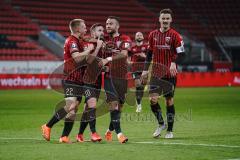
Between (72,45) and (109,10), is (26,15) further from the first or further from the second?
(72,45)

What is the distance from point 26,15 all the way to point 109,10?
6.94 m

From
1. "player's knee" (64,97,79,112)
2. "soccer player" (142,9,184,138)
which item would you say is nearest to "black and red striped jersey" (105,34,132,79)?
"player's knee" (64,97,79,112)

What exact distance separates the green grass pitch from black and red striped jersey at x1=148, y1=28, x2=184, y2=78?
1405mm

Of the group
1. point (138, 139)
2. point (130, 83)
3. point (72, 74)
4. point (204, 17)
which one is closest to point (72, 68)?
point (72, 74)

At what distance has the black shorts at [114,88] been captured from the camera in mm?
11914

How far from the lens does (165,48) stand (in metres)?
13.1

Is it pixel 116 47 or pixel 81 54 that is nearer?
pixel 81 54

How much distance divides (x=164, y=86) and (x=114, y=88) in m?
1.45

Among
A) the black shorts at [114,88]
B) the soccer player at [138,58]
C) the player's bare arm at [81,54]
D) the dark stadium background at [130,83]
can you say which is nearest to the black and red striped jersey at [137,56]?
the soccer player at [138,58]

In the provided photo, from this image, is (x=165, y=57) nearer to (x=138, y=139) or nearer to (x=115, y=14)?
(x=138, y=139)

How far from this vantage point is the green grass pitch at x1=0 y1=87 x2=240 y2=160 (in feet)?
31.8

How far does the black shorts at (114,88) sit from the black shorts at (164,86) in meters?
1.11

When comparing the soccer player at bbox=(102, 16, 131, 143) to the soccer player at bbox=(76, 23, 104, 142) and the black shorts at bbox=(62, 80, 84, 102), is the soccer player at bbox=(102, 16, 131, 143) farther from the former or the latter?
the black shorts at bbox=(62, 80, 84, 102)

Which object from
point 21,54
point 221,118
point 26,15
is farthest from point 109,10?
point 221,118
